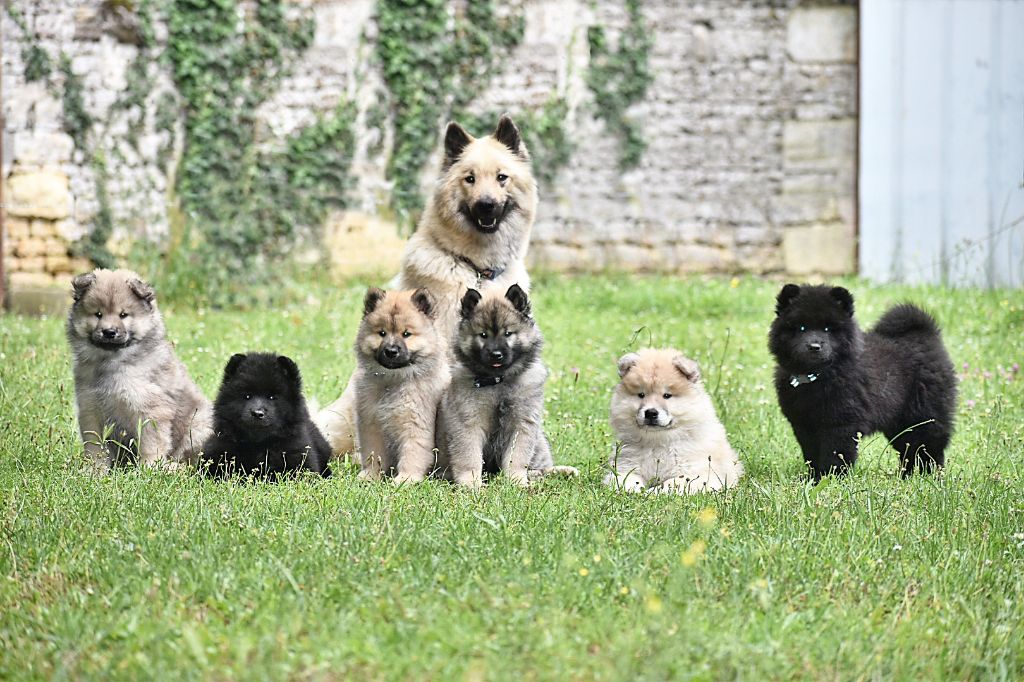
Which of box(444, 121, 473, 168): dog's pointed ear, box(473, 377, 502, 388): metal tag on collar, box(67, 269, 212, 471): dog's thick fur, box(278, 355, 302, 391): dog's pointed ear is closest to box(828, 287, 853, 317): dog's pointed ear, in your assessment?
box(473, 377, 502, 388): metal tag on collar

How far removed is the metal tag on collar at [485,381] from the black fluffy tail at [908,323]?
214 centimetres

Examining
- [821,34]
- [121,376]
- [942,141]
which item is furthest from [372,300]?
[821,34]

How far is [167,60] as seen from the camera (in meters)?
13.0

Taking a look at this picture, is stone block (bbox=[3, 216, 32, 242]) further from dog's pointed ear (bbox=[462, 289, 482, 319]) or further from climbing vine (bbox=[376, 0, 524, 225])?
dog's pointed ear (bbox=[462, 289, 482, 319])

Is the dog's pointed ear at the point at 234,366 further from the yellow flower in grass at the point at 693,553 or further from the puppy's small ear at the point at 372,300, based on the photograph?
the yellow flower in grass at the point at 693,553

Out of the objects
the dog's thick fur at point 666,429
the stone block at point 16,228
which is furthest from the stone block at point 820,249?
the dog's thick fur at point 666,429

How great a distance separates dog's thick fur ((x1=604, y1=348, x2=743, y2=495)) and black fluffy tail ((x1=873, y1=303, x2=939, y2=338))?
3.90 feet

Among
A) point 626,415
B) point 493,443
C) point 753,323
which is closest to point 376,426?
point 493,443

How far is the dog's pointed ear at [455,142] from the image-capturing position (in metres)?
6.94

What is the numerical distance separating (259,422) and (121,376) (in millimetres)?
788

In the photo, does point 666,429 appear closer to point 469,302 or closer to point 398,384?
point 469,302

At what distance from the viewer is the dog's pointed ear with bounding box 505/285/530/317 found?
5.77 meters

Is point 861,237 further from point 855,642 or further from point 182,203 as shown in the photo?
point 855,642

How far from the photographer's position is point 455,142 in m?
6.96
